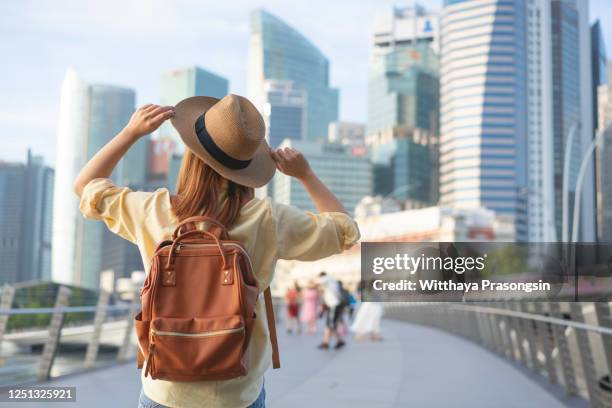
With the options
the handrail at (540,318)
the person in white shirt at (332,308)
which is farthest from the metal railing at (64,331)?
the handrail at (540,318)

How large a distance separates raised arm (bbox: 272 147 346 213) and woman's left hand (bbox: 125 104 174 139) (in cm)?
38

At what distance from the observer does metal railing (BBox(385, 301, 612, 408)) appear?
705 cm

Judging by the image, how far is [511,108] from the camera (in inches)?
6836

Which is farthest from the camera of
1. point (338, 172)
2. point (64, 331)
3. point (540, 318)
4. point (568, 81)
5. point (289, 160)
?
point (568, 81)

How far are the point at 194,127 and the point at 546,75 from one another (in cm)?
18633

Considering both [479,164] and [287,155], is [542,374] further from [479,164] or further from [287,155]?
[479,164]

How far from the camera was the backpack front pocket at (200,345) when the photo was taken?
2.32 metres

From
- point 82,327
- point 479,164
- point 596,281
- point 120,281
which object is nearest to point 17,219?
point 120,281

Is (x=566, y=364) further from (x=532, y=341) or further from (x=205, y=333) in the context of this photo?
(x=205, y=333)

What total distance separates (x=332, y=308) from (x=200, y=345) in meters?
13.3

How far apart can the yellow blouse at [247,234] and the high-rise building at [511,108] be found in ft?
561

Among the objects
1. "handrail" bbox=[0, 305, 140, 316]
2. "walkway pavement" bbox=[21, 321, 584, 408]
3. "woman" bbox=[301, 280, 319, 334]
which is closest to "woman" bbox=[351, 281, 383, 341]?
"woman" bbox=[301, 280, 319, 334]

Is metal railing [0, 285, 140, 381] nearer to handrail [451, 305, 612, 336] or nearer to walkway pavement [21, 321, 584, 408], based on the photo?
walkway pavement [21, 321, 584, 408]

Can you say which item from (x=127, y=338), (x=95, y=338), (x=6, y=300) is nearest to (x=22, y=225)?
(x=127, y=338)
